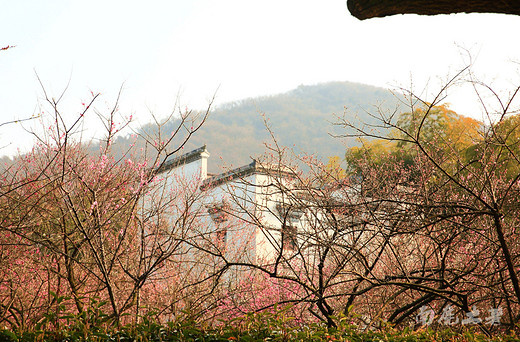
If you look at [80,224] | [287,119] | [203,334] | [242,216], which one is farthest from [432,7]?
[287,119]

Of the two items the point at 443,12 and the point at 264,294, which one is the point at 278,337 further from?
the point at 264,294

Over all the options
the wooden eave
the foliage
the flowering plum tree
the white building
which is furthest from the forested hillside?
the wooden eave

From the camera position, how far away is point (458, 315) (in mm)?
4383

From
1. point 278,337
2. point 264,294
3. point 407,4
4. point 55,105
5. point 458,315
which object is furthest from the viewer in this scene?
point 264,294

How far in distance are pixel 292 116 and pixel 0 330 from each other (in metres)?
39.3

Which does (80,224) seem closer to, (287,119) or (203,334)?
(203,334)

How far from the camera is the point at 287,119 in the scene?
1601 inches

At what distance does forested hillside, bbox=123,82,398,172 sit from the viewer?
109 feet

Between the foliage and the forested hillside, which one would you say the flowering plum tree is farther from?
the forested hillside

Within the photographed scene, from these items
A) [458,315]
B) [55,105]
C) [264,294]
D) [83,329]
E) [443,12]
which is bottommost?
[264,294]

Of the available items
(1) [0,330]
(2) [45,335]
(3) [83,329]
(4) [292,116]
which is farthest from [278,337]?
(4) [292,116]

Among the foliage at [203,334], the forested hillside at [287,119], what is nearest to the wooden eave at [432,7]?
the foliage at [203,334]

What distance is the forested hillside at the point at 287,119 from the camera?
33.2 meters

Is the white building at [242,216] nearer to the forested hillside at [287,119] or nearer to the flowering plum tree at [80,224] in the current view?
the flowering plum tree at [80,224]
